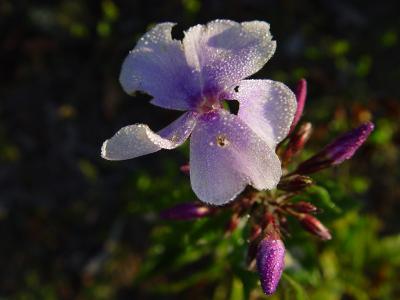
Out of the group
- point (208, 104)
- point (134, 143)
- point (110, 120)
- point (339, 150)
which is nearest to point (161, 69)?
point (208, 104)

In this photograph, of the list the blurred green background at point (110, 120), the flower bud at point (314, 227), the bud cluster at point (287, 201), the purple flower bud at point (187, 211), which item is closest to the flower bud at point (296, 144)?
the bud cluster at point (287, 201)

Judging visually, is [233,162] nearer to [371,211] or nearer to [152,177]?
[152,177]

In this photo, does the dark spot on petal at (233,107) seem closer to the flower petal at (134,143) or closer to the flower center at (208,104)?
the flower center at (208,104)

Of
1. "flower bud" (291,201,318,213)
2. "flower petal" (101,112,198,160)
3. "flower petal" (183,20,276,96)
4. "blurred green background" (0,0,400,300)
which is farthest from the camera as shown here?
"blurred green background" (0,0,400,300)

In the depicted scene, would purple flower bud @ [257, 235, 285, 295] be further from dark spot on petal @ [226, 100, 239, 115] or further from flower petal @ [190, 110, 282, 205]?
dark spot on petal @ [226, 100, 239, 115]

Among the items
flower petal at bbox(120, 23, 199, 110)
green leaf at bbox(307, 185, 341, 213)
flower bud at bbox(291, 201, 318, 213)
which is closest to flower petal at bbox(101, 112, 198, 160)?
flower petal at bbox(120, 23, 199, 110)

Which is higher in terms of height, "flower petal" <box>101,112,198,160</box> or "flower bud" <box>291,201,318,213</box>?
"flower petal" <box>101,112,198,160</box>
